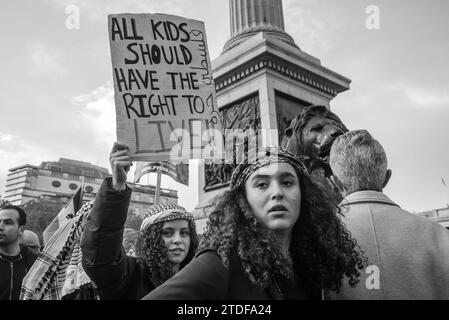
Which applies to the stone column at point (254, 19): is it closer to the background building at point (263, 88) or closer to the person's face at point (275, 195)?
the background building at point (263, 88)

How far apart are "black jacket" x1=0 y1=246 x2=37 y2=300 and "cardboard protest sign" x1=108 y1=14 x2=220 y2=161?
2.57 meters

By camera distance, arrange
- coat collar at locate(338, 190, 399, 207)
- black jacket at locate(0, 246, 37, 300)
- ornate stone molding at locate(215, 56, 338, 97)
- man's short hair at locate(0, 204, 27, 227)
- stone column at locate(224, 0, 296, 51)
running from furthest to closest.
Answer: stone column at locate(224, 0, 296, 51) → ornate stone molding at locate(215, 56, 338, 97) → man's short hair at locate(0, 204, 27, 227) → black jacket at locate(0, 246, 37, 300) → coat collar at locate(338, 190, 399, 207)

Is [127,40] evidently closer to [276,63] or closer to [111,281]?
[111,281]

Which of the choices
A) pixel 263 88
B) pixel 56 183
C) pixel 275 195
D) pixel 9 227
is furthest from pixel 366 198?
pixel 56 183

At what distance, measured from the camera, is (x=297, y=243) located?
6.93 feet

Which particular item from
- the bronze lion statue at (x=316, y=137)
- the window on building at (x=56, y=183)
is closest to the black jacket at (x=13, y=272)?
the bronze lion statue at (x=316, y=137)

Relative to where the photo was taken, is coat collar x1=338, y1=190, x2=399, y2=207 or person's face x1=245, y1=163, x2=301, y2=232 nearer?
person's face x1=245, y1=163, x2=301, y2=232

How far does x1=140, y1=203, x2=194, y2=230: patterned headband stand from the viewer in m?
3.49

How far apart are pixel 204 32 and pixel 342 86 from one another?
6325mm

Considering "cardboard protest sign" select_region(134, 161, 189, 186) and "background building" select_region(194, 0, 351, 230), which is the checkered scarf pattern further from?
"cardboard protest sign" select_region(134, 161, 189, 186)

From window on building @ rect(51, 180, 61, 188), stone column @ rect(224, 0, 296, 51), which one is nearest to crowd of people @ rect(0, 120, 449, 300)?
stone column @ rect(224, 0, 296, 51)

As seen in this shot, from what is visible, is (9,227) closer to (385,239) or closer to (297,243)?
(297,243)

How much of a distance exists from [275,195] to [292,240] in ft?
0.88
